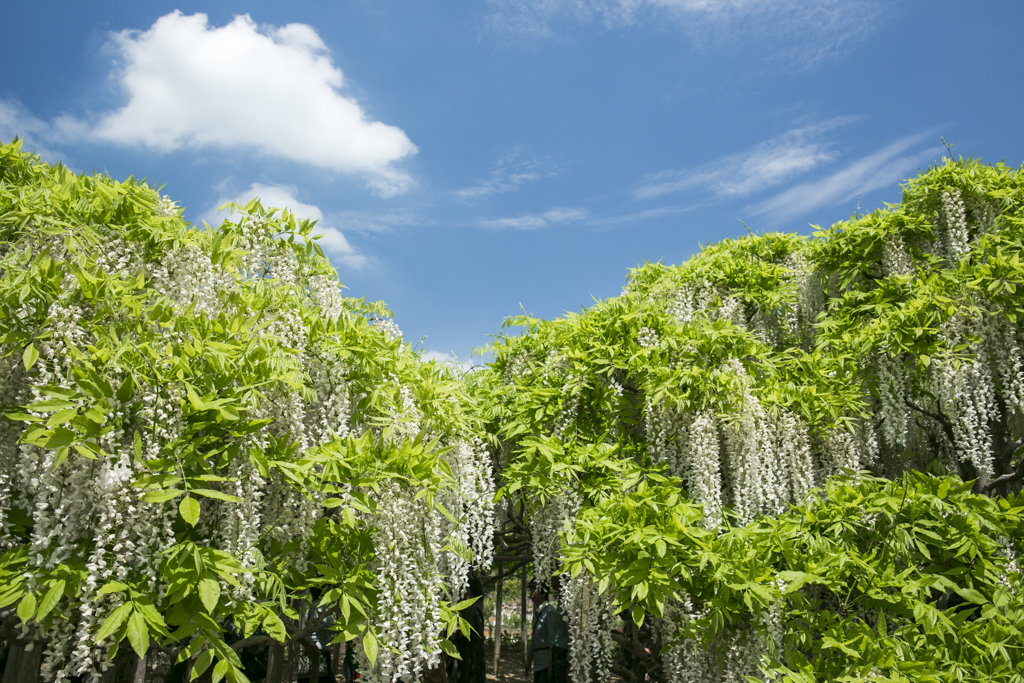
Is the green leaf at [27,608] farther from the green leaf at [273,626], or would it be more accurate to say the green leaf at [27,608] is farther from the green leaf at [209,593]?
the green leaf at [273,626]

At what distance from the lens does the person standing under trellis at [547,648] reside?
742 cm

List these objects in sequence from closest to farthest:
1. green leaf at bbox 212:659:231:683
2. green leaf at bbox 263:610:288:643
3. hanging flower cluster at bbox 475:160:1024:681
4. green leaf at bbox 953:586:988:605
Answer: green leaf at bbox 212:659:231:683, green leaf at bbox 263:610:288:643, green leaf at bbox 953:586:988:605, hanging flower cluster at bbox 475:160:1024:681

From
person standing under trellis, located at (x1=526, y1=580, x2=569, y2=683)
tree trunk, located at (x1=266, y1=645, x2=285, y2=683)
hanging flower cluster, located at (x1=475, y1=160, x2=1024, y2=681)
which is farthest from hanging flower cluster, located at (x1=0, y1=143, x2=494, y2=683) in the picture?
person standing under trellis, located at (x1=526, y1=580, x2=569, y2=683)

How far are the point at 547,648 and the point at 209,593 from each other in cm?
554

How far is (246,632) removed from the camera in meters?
3.22

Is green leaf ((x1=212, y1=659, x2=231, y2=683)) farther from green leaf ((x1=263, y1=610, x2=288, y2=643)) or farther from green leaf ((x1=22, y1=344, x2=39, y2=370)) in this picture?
green leaf ((x1=22, y1=344, x2=39, y2=370))

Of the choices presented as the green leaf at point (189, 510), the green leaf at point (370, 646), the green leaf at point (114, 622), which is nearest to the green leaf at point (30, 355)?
the green leaf at point (189, 510)

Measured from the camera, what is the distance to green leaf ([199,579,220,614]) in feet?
9.87

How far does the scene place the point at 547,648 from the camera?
7578mm

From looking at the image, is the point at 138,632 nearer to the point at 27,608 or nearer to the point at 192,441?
the point at 27,608

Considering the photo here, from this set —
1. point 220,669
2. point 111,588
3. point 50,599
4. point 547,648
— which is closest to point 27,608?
point 50,599

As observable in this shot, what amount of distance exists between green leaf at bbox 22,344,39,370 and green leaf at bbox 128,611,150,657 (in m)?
1.39

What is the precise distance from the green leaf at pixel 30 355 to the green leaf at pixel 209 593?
1.44 m

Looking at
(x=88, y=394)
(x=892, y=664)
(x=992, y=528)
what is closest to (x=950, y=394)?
(x=992, y=528)
